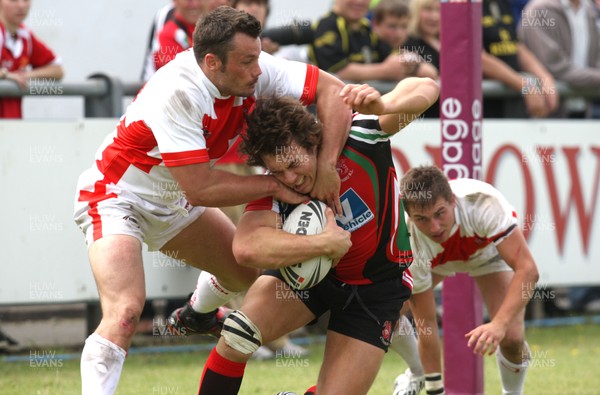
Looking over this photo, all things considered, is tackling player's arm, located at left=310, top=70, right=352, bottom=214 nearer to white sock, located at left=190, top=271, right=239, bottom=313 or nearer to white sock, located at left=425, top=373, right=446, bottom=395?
white sock, located at left=190, top=271, right=239, bottom=313

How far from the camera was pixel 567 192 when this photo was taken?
994 cm

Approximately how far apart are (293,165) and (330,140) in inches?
9.3


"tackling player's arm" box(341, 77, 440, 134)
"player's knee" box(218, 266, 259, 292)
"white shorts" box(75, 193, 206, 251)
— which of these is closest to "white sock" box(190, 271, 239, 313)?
"player's knee" box(218, 266, 259, 292)

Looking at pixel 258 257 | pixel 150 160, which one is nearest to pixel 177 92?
pixel 150 160

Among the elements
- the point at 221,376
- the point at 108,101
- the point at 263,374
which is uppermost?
the point at 108,101

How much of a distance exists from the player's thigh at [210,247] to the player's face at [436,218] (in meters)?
0.98

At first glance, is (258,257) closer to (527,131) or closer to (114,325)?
(114,325)

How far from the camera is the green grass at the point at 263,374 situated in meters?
7.12

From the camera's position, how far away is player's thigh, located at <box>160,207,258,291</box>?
5.98m

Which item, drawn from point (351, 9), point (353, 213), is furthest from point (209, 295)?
point (351, 9)

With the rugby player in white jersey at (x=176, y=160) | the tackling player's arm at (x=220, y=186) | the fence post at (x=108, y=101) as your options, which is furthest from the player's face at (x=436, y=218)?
the fence post at (x=108, y=101)

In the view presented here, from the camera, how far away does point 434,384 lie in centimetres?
664

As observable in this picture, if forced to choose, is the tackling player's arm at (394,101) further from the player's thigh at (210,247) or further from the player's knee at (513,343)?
the player's knee at (513,343)

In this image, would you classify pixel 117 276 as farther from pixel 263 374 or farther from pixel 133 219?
pixel 263 374
